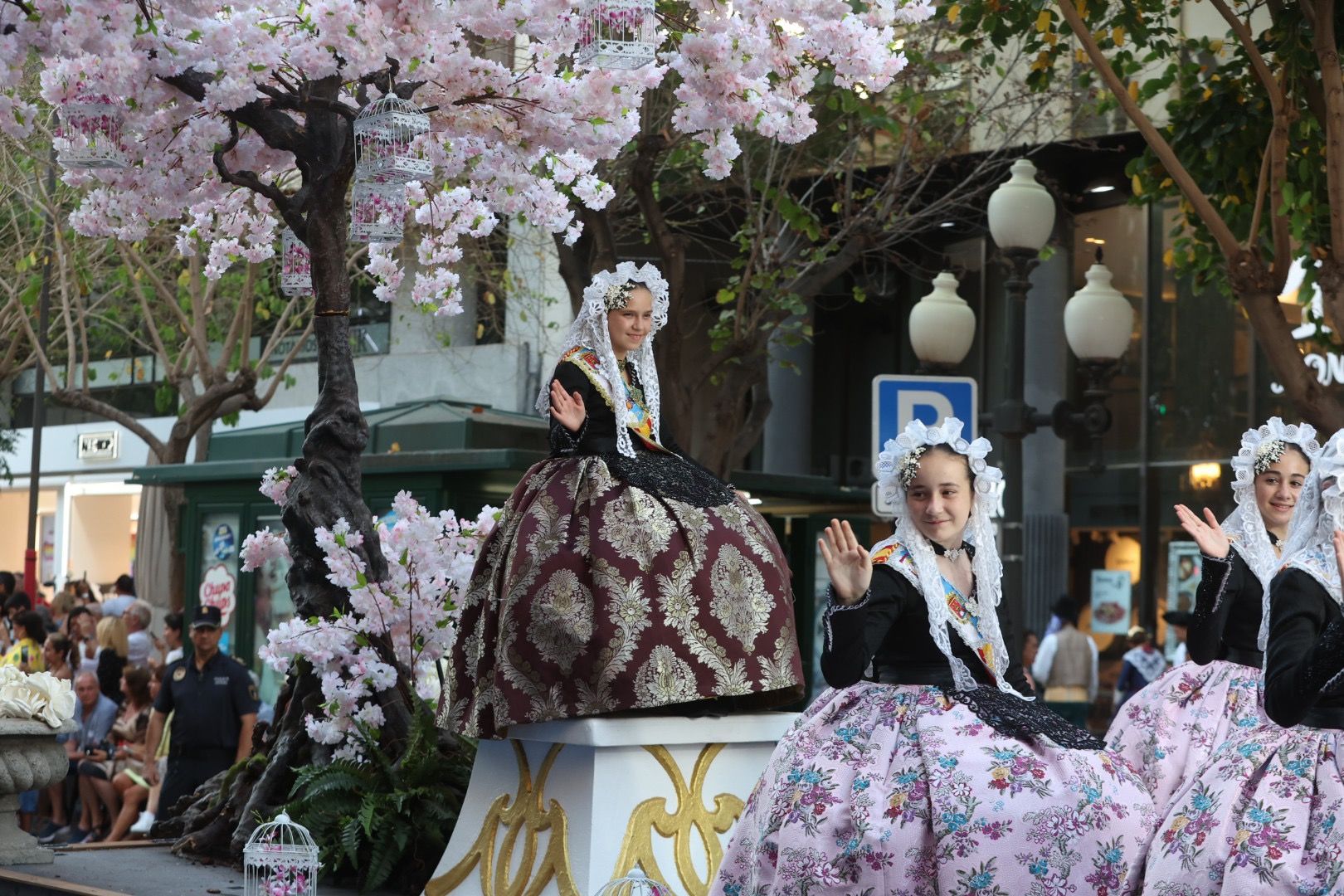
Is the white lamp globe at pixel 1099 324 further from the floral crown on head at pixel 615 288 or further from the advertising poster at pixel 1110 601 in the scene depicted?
the advertising poster at pixel 1110 601

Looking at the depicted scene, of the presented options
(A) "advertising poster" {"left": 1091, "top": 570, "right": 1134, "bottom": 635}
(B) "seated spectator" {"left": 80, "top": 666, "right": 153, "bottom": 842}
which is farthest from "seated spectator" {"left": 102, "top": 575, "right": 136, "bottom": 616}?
(A) "advertising poster" {"left": 1091, "top": 570, "right": 1134, "bottom": 635}

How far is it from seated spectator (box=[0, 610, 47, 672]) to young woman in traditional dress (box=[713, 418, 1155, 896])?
9.31 m

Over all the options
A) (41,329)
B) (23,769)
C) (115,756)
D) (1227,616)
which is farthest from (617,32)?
(41,329)

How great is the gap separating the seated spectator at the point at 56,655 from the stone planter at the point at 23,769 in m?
4.27

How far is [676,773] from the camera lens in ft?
24.4

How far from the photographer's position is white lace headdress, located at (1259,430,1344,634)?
16.7 ft

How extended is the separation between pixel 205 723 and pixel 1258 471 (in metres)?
6.91

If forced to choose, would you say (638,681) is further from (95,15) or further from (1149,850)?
(95,15)

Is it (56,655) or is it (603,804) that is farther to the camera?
(56,655)

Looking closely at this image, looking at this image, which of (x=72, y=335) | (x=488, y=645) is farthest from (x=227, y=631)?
(x=488, y=645)

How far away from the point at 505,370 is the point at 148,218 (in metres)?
15.0

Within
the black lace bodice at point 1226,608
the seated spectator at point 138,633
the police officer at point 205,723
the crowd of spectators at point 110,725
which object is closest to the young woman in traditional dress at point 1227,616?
the black lace bodice at point 1226,608

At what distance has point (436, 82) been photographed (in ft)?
27.2

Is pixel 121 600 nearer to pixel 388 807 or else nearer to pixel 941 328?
pixel 941 328
